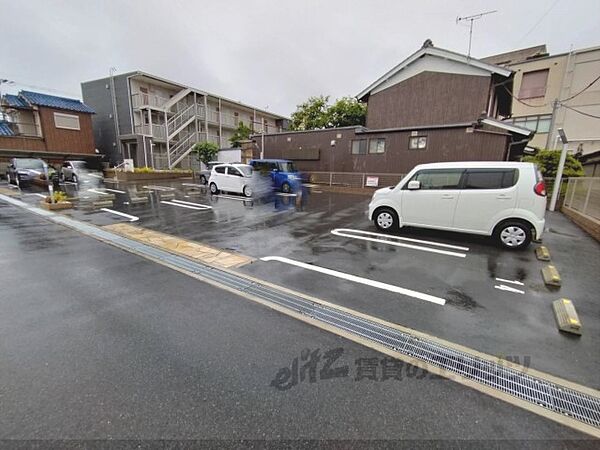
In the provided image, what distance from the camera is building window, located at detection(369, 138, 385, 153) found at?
1560cm

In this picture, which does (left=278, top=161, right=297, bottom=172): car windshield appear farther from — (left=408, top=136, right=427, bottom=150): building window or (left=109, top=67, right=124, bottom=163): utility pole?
(left=109, top=67, right=124, bottom=163): utility pole

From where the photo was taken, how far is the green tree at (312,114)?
26.9 m

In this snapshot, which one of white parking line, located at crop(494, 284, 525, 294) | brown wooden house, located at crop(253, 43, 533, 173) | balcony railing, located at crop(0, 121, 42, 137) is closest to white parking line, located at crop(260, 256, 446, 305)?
white parking line, located at crop(494, 284, 525, 294)

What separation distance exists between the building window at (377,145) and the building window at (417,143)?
1.51m

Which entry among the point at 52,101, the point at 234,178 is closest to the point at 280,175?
the point at 234,178

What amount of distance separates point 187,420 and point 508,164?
21.1 feet

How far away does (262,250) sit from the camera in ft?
16.7

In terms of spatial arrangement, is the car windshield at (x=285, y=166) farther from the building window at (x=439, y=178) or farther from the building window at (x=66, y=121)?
the building window at (x=66, y=121)

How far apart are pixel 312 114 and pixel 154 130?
15.0 meters

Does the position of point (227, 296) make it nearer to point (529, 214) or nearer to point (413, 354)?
point (413, 354)

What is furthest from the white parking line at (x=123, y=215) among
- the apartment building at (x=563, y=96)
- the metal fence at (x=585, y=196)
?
the apartment building at (x=563, y=96)

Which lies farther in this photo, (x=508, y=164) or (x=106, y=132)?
(x=106, y=132)

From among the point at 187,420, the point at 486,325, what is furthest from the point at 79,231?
the point at 486,325

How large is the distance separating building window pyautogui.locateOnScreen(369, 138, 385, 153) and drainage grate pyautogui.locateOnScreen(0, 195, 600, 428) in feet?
46.3
